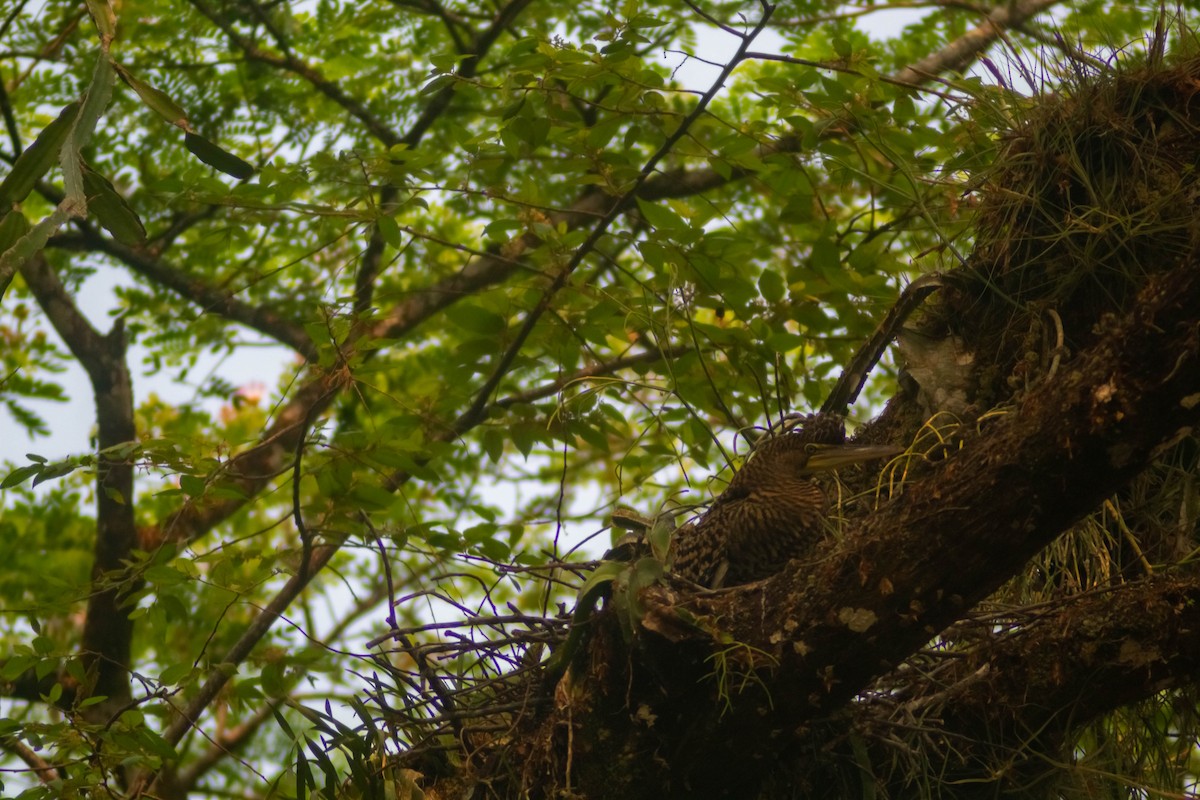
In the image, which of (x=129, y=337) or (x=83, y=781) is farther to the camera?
(x=129, y=337)

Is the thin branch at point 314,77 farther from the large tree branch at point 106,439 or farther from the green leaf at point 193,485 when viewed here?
the green leaf at point 193,485

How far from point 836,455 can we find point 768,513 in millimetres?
291

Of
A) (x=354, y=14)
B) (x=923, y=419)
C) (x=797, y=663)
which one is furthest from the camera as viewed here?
(x=354, y=14)

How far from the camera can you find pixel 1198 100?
238 centimetres

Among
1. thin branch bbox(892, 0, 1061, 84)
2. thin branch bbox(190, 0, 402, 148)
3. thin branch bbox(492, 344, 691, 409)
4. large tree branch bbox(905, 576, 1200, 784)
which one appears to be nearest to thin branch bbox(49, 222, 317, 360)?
thin branch bbox(190, 0, 402, 148)

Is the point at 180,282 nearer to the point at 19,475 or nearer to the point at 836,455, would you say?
the point at 19,475

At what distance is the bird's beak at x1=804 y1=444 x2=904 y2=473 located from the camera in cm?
273

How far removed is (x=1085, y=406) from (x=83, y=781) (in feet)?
7.56

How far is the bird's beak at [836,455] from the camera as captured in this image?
2.73m

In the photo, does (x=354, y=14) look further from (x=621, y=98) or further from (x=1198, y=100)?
(x=1198, y=100)

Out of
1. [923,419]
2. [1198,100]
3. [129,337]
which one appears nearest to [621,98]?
[923,419]

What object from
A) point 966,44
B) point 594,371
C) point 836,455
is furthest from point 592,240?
point 966,44

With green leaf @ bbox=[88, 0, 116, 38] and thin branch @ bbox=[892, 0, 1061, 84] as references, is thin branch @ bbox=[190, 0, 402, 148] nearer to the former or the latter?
thin branch @ bbox=[892, 0, 1061, 84]

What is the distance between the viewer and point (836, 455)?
9.10 ft
